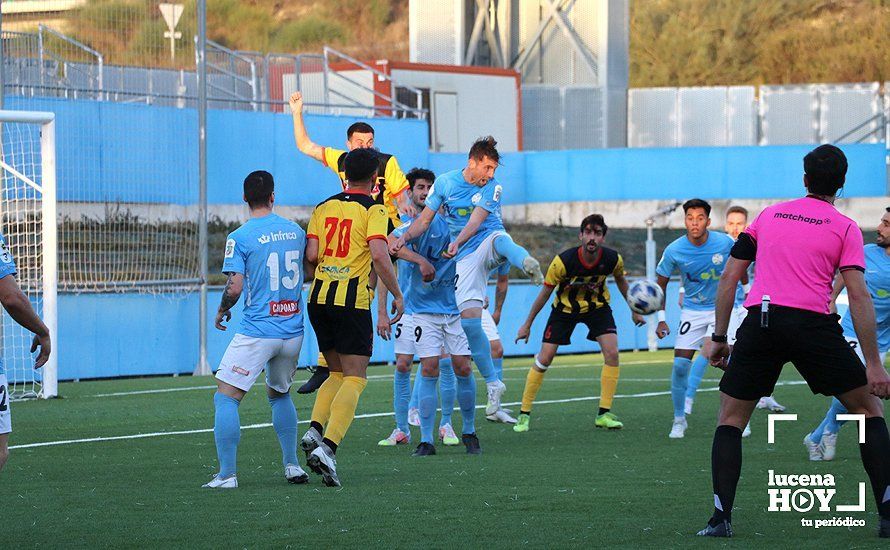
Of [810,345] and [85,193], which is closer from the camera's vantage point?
[810,345]

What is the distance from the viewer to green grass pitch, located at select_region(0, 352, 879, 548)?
Answer: 7098 millimetres

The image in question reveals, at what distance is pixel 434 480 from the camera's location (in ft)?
30.1

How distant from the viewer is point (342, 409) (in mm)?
8938

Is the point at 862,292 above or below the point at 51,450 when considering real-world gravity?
above

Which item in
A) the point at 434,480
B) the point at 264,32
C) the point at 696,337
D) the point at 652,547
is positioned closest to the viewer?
the point at 652,547

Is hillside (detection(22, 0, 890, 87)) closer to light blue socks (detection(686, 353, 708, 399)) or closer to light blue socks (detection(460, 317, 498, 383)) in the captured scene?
light blue socks (detection(686, 353, 708, 399))

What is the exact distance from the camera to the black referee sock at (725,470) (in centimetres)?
689

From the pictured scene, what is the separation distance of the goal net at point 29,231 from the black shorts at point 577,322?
6066mm

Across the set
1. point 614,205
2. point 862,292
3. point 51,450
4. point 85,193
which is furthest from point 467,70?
point 862,292

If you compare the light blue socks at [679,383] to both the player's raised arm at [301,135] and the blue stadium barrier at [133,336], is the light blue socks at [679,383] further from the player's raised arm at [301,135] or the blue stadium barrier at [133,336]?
the blue stadium barrier at [133,336]

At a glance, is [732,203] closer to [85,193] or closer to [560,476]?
[85,193]

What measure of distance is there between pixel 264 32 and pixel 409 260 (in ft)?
185

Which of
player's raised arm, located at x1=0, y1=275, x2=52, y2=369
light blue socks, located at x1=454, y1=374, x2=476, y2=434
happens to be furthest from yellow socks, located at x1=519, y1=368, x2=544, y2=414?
player's raised arm, located at x1=0, y1=275, x2=52, y2=369

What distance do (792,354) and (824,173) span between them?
0.90 metres
